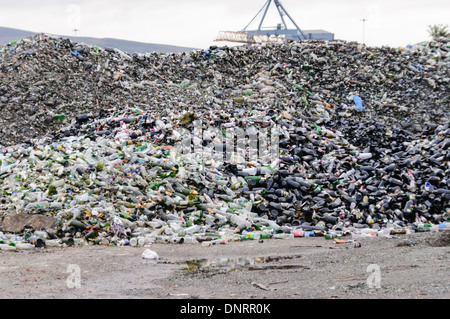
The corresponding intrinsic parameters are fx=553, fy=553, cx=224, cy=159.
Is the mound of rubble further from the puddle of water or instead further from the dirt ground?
the puddle of water

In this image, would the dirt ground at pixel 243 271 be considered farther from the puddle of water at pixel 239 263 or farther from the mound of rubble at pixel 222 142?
the mound of rubble at pixel 222 142

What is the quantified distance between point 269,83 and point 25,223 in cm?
1034

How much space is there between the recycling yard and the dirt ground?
4 centimetres

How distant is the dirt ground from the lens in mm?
5664

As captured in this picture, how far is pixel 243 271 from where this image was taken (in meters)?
6.97

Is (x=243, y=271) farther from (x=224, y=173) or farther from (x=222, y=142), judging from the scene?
(x=222, y=142)

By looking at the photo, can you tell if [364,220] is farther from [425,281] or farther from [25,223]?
[25,223]

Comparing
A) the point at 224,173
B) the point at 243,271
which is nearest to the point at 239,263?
the point at 243,271

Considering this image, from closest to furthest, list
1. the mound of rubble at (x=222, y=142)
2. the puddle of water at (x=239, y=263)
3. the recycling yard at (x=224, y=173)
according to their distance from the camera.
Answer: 1. the recycling yard at (x=224, y=173)
2. the puddle of water at (x=239, y=263)
3. the mound of rubble at (x=222, y=142)

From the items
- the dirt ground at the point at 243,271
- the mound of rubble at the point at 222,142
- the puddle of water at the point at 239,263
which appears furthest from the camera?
the mound of rubble at the point at 222,142

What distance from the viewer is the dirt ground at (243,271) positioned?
18.6 feet

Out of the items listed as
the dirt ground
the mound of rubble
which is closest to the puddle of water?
the dirt ground

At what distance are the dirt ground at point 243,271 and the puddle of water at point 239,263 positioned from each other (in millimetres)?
13

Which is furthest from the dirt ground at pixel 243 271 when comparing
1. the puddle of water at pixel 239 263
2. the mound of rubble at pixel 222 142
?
the mound of rubble at pixel 222 142
